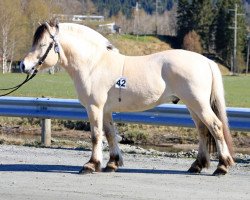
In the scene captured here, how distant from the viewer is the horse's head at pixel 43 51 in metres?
11.2

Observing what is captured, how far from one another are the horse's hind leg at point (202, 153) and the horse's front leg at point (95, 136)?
1.31 meters

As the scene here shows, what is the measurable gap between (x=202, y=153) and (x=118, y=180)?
1405 mm

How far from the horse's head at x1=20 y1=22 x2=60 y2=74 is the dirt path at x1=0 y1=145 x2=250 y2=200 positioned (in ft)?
5.03

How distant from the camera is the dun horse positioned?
10.9 metres

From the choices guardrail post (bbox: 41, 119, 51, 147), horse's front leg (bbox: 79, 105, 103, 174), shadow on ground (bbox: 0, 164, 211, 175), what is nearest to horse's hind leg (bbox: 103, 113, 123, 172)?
shadow on ground (bbox: 0, 164, 211, 175)

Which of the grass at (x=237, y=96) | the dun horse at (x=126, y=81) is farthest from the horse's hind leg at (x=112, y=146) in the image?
the grass at (x=237, y=96)

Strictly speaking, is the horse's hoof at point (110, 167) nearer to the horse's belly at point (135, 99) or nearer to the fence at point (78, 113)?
the horse's belly at point (135, 99)

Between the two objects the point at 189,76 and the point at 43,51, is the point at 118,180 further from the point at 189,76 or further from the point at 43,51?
the point at 43,51

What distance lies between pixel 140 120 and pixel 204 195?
542 centimetres

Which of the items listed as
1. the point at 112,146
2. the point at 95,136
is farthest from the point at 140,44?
the point at 95,136

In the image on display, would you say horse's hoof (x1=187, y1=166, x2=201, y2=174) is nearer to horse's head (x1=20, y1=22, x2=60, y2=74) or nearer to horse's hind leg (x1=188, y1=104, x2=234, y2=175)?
horse's hind leg (x1=188, y1=104, x2=234, y2=175)

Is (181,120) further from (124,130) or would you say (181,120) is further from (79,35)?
(124,130)

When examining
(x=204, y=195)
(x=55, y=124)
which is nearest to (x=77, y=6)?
(x=55, y=124)

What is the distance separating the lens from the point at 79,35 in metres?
11.4
